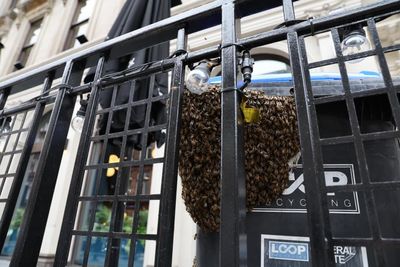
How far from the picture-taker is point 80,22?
838 cm

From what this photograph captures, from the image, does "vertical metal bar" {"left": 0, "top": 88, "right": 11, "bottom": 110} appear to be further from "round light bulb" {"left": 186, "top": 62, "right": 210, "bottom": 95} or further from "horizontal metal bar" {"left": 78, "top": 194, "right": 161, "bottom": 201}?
"round light bulb" {"left": 186, "top": 62, "right": 210, "bottom": 95}

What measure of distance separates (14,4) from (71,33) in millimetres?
4684

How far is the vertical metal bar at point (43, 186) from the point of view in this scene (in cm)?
147

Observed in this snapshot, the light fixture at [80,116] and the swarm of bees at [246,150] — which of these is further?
the light fixture at [80,116]

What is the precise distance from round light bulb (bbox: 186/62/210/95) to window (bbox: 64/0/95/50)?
7760mm

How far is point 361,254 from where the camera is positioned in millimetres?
1230

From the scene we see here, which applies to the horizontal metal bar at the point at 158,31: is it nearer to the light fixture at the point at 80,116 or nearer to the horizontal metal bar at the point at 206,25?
the horizontal metal bar at the point at 206,25

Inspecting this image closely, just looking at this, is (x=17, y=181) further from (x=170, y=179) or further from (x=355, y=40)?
(x=355, y=40)

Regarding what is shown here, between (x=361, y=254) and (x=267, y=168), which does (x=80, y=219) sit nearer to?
(x=267, y=168)

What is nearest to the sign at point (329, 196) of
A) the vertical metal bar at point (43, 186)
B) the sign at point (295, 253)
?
the sign at point (295, 253)

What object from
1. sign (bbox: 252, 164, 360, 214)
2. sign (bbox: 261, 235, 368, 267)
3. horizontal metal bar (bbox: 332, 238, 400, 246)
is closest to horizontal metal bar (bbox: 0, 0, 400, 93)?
sign (bbox: 252, 164, 360, 214)

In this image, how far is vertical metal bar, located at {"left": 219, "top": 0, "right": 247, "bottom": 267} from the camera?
1.02m

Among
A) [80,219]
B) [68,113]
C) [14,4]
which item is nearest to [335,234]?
[68,113]

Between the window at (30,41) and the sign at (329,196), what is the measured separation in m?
9.57
